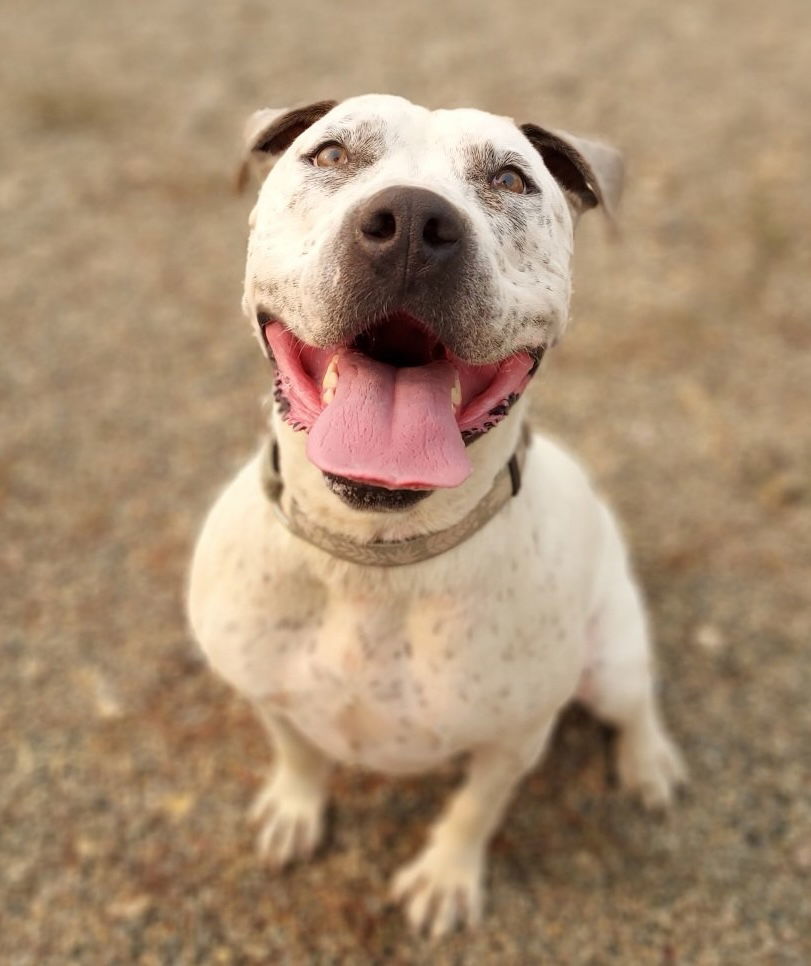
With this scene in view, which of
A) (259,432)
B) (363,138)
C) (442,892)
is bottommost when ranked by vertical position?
(442,892)

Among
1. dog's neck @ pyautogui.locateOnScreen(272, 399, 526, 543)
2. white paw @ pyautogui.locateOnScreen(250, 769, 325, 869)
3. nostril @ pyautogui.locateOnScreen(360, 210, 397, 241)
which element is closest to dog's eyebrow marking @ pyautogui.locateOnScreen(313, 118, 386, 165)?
nostril @ pyautogui.locateOnScreen(360, 210, 397, 241)

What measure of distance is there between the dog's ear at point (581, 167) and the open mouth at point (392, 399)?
47cm

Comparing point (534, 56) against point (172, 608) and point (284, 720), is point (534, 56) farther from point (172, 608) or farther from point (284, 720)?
point (284, 720)

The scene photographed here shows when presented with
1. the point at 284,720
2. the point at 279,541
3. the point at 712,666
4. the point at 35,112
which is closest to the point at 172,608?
the point at 284,720

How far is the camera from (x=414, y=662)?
7.34 ft

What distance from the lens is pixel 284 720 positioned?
274cm

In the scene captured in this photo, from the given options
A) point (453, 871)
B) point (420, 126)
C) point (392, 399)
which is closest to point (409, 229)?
point (392, 399)

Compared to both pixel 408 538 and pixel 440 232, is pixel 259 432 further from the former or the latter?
pixel 440 232

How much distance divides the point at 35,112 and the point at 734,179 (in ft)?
14.9

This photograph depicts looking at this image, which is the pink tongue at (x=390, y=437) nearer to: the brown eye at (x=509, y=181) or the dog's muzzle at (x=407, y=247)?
the dog's muzzle at (x=407, y=247)

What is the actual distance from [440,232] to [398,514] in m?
0.59

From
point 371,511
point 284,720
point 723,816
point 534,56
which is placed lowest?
point 723,816

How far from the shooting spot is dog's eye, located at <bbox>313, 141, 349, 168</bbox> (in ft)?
6.31

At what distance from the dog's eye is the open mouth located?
0.34m
